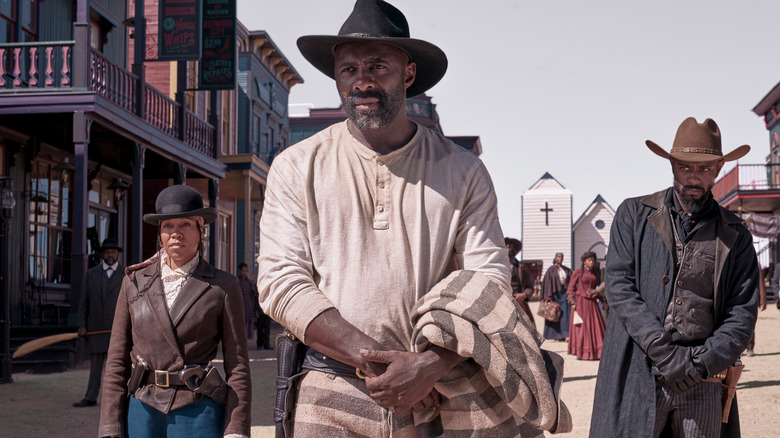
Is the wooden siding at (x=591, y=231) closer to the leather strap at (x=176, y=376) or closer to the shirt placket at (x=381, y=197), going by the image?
the leather strap at (x=176, y=376)

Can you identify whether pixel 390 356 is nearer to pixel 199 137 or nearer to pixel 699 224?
pixel 699 224

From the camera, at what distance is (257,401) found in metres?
11.3

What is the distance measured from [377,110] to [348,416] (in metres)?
0.92

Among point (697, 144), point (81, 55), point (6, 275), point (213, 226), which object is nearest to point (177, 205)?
point (697, 144)

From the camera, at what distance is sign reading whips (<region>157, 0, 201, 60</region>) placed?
17516mm

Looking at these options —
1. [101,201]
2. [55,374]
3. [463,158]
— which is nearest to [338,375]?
[463,158]

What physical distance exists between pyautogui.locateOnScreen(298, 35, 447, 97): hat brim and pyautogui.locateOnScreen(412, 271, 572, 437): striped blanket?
0.74 meters

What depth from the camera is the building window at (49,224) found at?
56.3ft

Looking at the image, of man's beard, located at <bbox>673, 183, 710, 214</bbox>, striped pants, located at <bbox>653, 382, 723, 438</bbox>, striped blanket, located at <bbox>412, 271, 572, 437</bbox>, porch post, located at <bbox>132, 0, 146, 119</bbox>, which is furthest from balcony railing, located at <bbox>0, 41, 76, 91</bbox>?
striped blanket, located at <bbox>412, 271, 572, 437</bbox>

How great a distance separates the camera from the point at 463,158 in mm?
3018

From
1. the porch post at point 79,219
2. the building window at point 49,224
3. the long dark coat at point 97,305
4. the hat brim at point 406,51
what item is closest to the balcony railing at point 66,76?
the porch post at point 79,219

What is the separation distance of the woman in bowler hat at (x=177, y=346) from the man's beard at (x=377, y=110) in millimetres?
1816

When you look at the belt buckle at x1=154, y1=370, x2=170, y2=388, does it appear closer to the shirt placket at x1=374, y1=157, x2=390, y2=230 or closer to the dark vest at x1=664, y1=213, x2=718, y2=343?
the shirt placket at x1=374, y1=157, x2=390, y2=230

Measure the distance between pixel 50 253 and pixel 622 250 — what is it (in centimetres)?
1481
